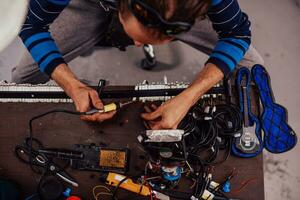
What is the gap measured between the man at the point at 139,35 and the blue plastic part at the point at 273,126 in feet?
0.35

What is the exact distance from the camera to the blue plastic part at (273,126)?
0.94m

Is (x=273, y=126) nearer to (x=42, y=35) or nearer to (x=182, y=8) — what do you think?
(x=182, y=8)

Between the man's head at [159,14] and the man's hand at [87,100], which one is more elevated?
the man's head at [159,14]

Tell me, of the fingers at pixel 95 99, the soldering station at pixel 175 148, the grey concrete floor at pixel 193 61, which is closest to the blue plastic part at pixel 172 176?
the soldering station at pixel 175 148

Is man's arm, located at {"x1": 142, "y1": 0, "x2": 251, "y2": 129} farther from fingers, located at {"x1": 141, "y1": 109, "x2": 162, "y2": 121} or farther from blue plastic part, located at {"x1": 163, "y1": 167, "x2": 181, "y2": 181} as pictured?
blue plastic part, located at {"x1": 163, "y1": 167, "x2": 181, "y2": 181}

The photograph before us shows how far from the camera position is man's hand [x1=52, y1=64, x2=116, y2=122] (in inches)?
34.9

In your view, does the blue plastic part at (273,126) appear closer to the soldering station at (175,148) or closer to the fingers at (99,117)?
the soldering station at (175,148)

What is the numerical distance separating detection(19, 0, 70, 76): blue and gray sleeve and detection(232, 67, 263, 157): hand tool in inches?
17.8

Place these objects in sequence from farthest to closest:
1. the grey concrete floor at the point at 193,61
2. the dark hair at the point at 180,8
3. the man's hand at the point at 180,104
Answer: the grey concrete floor at the point at 193,61 < the man's hand at the point at 180,104 < the dark hair at the point at 180,8

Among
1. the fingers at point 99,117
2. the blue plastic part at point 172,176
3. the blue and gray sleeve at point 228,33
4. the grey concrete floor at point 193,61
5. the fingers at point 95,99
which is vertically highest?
the blue and gray sleeve at point 228,33

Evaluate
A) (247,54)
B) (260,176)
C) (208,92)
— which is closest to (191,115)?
(208,92)

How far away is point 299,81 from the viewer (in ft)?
5.00

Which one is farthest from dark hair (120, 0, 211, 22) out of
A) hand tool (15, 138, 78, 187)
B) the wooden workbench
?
hand tool (15, 138, 78, 187)

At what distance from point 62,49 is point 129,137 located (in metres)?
0.37
